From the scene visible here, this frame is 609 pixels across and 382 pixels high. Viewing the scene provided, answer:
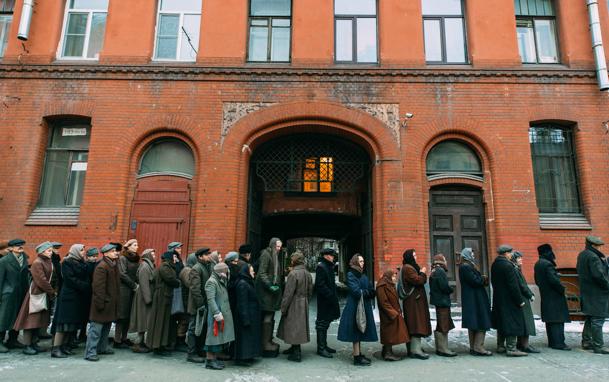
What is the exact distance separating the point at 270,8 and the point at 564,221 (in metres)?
9.80

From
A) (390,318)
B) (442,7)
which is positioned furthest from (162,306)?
(442,7)

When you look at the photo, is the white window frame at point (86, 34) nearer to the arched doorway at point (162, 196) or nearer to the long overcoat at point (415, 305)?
the arched doorway at point (162, 196)

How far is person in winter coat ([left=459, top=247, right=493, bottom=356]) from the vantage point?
6547 millimetres

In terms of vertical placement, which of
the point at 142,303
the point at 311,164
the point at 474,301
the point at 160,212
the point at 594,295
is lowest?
the point at 142,303

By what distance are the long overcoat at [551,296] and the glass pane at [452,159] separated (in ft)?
12.3

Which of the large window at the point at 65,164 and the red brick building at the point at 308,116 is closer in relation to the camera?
the red brick building at the point at 308,116

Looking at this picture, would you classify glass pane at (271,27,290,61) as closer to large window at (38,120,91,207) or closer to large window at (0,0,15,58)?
large window at (38,120,91,207)

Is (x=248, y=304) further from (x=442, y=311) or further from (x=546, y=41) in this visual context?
(x=546, y=41)

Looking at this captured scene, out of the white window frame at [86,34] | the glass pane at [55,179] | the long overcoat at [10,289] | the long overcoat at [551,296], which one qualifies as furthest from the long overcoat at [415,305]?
the white window frame at [86,34]

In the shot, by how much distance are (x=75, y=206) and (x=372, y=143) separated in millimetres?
8007

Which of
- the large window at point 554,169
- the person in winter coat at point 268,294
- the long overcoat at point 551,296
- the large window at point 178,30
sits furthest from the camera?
the large window at point 178,30

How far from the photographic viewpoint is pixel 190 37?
439 inches

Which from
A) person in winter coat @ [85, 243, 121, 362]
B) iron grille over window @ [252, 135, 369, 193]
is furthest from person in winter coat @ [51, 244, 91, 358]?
iron grille over window @ [252, 135, 369, 193]

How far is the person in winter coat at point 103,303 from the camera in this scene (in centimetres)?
628
